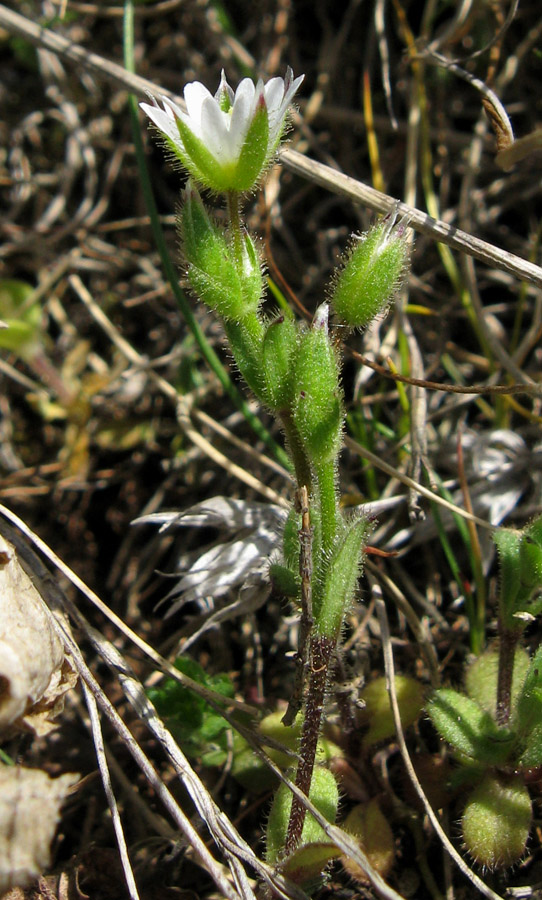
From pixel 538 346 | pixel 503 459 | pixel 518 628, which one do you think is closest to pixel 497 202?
pixel 538 346

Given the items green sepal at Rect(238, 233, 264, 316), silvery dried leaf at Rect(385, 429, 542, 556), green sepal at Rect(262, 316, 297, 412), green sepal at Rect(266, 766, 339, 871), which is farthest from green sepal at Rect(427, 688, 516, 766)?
green sepal at Rect(238, 233, 264, 316)

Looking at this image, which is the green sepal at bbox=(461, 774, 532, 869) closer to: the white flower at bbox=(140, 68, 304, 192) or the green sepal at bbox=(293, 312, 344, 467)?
the green sepal at bbox=(293, 312, 344, 467)

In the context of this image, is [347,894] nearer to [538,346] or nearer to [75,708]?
[75,708]

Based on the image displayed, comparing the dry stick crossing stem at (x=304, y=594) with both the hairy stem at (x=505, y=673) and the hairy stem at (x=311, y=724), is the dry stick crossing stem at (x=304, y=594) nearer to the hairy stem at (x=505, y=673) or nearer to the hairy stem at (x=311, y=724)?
the hairy stem at (x=311, y=724)

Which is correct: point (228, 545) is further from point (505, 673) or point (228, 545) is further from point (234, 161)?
point (234, 161)

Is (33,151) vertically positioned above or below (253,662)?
above

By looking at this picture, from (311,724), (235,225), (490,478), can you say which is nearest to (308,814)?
(311,724)

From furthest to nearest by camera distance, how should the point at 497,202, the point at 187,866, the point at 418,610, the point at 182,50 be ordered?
1. the point at 182,50
2. the point at 497,202
3. the point at 418,610
4. the point at 187,866
